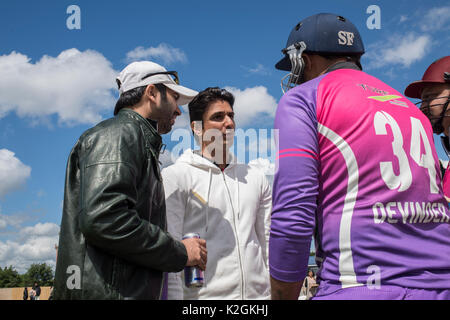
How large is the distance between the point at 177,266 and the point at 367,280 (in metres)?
1.21

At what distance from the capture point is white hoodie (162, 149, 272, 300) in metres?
3.23

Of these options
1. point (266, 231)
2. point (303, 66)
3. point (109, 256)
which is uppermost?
point (303, 66)

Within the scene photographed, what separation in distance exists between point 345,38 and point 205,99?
7.12ft

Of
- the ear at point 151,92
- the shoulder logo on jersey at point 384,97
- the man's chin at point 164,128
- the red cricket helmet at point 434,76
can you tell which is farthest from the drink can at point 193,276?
the red cricket helmet at point 434,76

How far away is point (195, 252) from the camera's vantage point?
8.63 feet

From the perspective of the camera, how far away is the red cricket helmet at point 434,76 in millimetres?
3941

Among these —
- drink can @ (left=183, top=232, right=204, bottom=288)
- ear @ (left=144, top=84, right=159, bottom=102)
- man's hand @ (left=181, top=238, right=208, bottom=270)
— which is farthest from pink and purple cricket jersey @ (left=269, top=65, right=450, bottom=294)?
ear @ (left=144, top=84, right=159, bottom=102)

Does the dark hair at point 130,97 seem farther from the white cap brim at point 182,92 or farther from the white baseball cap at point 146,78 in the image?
the white cap brim at point 182,92

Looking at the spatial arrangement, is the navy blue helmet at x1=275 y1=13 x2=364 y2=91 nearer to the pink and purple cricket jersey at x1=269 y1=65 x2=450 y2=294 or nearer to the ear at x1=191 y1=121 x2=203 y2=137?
the pink and purple cricket jersey at x1=269 y1=65 x2=450 y2=294

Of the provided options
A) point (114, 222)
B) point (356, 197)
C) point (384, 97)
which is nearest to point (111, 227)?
point (114, 222)

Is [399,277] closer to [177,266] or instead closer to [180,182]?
[177,266]

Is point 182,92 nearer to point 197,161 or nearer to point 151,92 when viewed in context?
point 151,92

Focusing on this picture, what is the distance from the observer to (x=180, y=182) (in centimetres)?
346
